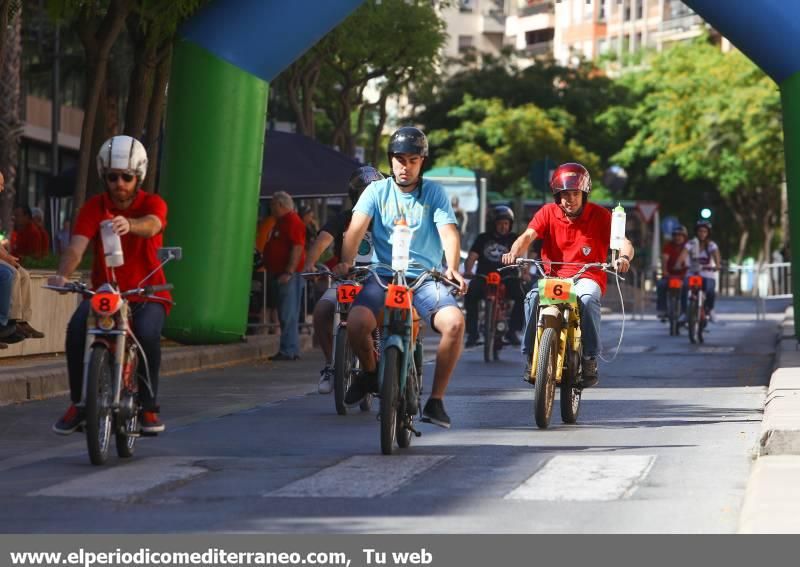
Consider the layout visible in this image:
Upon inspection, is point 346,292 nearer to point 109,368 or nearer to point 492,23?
point 109,368

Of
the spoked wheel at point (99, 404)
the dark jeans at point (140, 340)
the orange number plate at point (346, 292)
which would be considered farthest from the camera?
the orange number plate at point (346, 292)

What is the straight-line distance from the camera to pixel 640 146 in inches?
3034

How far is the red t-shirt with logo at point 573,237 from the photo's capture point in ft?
45.2

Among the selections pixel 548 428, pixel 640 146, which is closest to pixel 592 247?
pixel 548 428

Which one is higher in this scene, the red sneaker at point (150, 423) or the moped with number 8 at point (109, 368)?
the moped with number 8 at point (109, 368)

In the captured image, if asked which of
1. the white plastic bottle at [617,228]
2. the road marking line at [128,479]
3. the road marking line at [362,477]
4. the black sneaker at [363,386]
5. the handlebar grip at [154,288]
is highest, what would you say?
the white plastic bottle at [617,228]

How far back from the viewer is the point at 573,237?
45.4 ft

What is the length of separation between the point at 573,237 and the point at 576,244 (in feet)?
0.22

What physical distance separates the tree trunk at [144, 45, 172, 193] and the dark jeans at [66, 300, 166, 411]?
1412 cm

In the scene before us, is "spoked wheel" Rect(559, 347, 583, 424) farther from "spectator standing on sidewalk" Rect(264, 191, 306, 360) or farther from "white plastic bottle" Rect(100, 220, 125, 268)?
"spectator standing on sidewalk" Rect(264, 191, 306, 360)

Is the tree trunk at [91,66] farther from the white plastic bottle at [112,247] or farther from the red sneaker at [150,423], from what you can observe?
the white plastic bottle at [112,247]

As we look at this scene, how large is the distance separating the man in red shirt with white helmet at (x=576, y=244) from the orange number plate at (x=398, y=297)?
7.45 feet

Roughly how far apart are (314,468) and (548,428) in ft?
9.61

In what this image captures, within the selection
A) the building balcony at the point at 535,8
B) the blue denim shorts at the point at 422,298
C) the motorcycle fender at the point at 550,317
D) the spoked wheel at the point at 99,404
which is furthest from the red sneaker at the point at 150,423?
the building balcony at the point at 535,8
